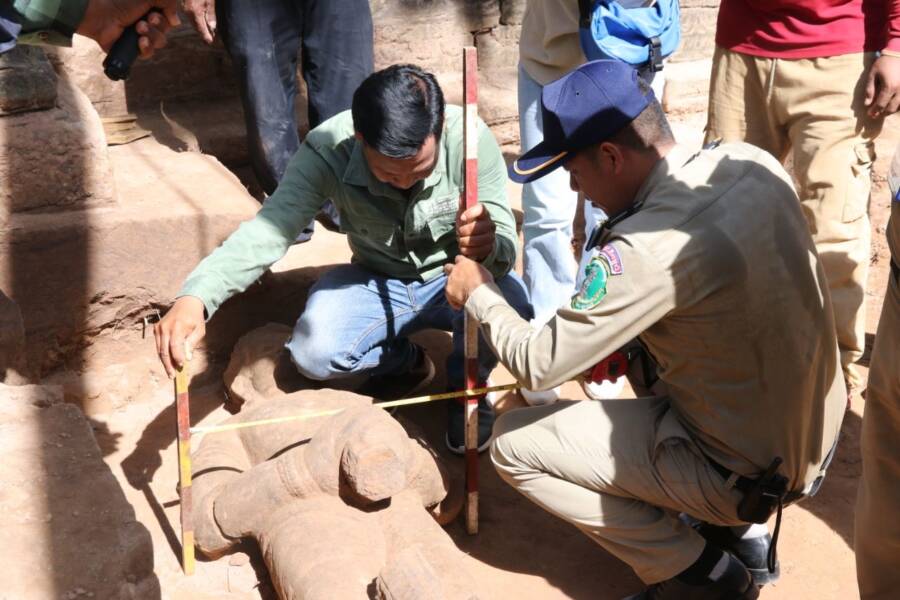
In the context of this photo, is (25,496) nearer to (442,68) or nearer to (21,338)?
(21,338)

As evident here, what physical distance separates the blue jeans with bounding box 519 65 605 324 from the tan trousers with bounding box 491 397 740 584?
1134 millimetres

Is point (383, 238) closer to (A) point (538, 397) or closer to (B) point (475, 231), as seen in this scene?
(B) point (475, 231)

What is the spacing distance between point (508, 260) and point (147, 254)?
1.53 metres

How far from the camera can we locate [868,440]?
283 centimetres

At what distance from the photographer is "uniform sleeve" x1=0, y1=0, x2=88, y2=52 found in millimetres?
2828

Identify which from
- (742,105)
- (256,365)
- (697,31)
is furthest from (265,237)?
(697,31)

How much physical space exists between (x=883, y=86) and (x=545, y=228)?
4.49ft

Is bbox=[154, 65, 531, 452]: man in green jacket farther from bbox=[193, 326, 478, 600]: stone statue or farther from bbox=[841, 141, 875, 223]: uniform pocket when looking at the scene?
bbox=[841, 141, 875, 223]: uniform pocket

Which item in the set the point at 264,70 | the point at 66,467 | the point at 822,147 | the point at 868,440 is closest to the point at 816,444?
the point at 868,440

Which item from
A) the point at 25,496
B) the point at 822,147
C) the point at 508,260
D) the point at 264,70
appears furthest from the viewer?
the point at 264,70

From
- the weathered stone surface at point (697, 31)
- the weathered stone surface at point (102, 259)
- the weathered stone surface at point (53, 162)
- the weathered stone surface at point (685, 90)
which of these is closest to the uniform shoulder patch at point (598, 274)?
the weathered stone surface at point (102, 259)

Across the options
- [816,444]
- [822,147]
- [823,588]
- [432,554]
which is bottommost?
[823,588]

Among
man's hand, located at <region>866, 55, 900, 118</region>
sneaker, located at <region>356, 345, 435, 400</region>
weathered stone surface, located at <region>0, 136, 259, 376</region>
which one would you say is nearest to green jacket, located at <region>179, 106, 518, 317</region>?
sneaker, located at <region>356, 345, 435, 400</region>

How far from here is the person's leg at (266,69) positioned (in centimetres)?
470
